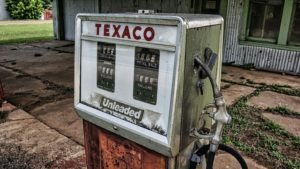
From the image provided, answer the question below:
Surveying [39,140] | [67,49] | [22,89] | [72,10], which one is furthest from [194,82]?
Result: [72,10]

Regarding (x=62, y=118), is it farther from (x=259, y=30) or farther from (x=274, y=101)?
(x=259, y=30)

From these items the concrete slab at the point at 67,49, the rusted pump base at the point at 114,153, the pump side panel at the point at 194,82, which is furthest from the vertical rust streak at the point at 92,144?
the concrete slab at the point at 67,49

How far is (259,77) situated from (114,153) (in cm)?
528

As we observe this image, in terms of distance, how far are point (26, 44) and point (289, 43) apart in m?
9.43

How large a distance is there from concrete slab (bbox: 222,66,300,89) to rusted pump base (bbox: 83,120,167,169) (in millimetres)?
4624

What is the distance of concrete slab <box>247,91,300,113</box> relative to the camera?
433 cm

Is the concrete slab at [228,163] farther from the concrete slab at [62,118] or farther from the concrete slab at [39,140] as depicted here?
the concrete slab at [62,118]

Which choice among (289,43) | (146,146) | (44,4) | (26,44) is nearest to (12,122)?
(146,146)

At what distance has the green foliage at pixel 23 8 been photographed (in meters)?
26.8

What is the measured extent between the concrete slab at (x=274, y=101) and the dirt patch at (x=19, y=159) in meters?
3.22

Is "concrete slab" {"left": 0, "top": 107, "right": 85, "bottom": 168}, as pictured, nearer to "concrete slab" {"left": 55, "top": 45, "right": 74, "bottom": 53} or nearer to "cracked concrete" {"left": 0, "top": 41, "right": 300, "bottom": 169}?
"cracked concrete" {"left": 0, "top": 41, "right": 300, "bottom": 169}

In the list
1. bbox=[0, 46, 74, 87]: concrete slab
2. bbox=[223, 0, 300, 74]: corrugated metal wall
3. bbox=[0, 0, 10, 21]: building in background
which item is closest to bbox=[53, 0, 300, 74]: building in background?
bbox=[223, 0, 300, 74]: corrugated metal wall

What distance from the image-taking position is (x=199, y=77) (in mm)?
1382

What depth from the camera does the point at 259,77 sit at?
614 centimetres
